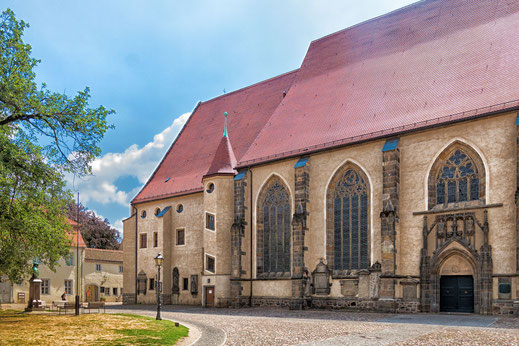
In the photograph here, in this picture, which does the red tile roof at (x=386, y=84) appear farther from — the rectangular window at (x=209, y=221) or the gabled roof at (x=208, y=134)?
the rectangular window at (x=209, y=221)

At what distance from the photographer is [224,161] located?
33312mm

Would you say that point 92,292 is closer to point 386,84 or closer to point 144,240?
point 144,240

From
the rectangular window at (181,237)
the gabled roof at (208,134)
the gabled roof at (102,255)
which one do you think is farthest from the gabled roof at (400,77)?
the gabled roof at (102,255)

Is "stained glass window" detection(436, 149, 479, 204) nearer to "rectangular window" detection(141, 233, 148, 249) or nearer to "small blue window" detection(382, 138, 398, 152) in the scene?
"small blue window" detection(382, 138, 398, 152)

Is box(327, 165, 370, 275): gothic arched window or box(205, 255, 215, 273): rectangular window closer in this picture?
box(327, 165, 370, 275): gothic arched window

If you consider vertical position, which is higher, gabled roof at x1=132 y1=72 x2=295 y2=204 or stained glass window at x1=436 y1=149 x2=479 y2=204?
gabled roof at x1=132 y1=72 x2=295 y2=204

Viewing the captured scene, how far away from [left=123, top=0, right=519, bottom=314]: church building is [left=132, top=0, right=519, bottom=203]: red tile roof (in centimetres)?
8

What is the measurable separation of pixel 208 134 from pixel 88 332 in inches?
1040

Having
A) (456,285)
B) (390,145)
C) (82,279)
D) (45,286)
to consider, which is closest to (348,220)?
(390,145)

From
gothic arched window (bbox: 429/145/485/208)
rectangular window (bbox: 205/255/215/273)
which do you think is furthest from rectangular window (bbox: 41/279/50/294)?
gothic arched window (bbox: 429/145/485/208)

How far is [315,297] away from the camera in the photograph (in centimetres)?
2759

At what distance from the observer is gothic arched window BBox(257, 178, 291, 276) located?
30.1m

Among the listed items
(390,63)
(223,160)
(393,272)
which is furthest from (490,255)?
(223,160)

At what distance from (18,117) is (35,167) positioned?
1761mm
